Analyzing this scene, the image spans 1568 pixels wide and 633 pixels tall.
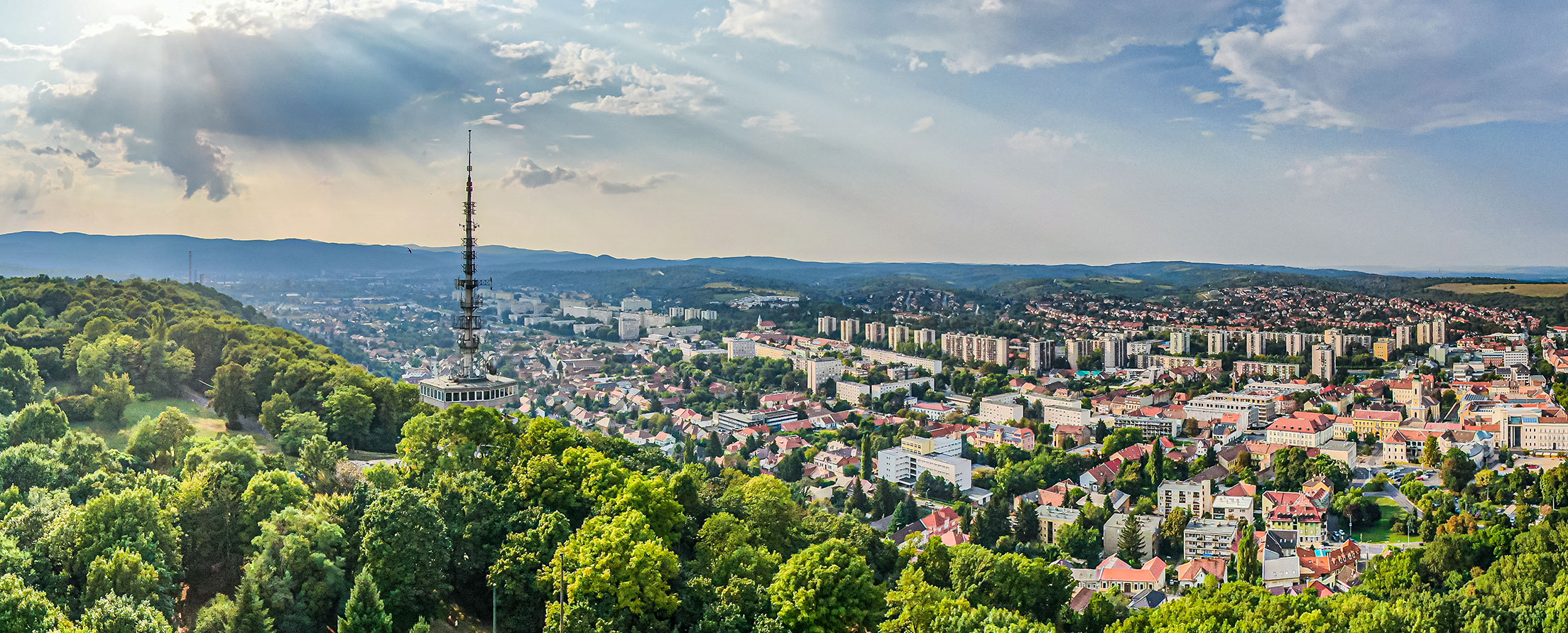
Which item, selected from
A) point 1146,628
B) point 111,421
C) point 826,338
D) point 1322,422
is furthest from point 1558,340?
point 111,421

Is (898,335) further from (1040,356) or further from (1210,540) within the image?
(1210,540)

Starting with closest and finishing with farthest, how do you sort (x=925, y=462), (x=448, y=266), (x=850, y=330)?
1. (x=925, y=462)
2. (x=850, y=330)
3. (x=448, y=266)

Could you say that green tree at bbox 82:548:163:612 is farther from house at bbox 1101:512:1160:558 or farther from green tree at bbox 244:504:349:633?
house at bbox 1101:512:1160:558

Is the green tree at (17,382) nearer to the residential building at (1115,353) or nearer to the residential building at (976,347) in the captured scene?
the residential building at (976,347)

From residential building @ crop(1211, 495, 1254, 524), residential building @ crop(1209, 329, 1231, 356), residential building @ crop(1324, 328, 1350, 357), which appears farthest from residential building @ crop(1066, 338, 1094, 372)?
residential building @ crop(1211, 495, 1254, 524)

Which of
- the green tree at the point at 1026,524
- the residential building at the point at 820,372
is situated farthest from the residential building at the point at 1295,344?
the green tree at the point at 1026,524

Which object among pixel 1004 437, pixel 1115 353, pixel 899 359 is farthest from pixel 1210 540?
pixel 899 359
